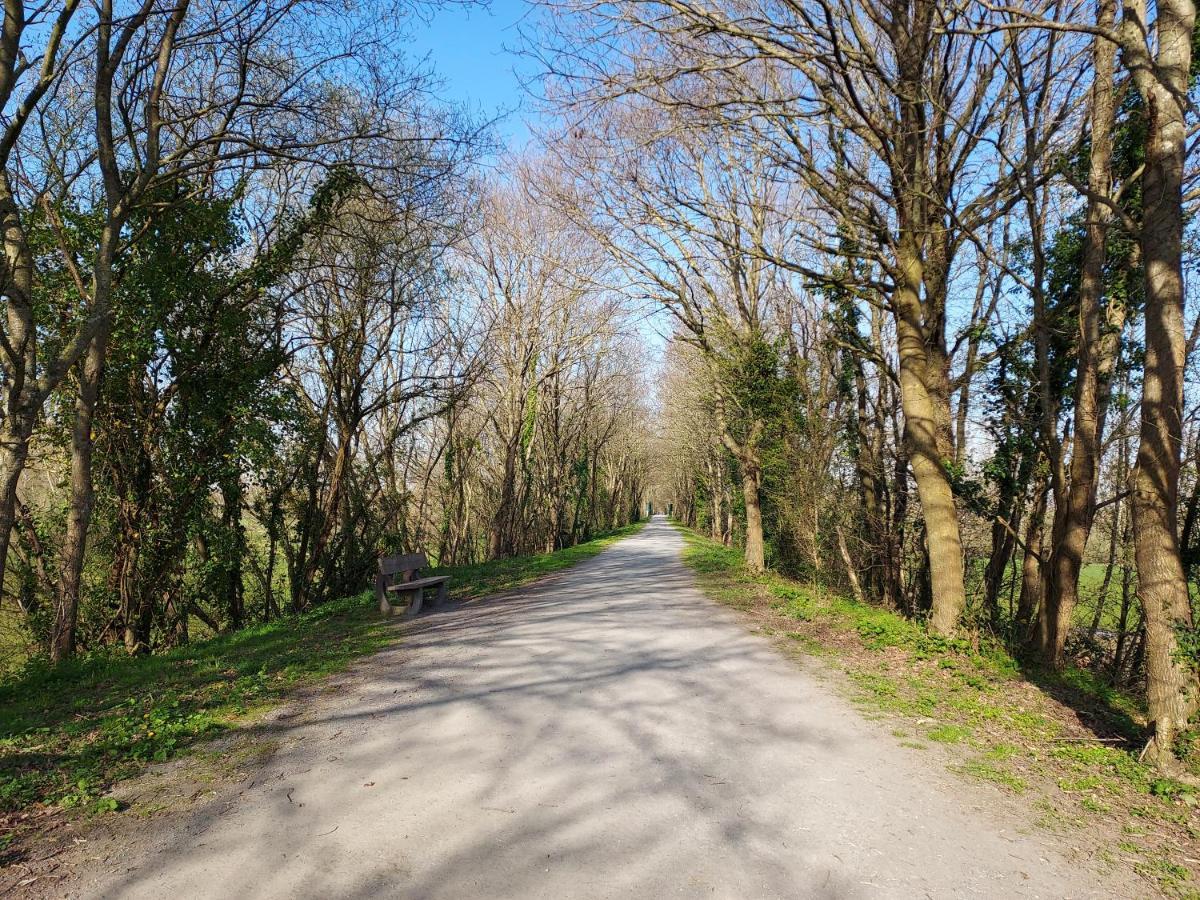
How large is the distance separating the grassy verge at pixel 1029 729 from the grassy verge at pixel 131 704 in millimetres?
5006

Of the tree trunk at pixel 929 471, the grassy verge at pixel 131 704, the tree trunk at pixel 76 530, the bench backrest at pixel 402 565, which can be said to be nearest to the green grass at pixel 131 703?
the grassy verge at pixel 131 704

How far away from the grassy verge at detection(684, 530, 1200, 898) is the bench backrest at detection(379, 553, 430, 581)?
5.81m

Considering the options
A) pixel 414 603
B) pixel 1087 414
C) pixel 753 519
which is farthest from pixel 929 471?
pixel 753 519

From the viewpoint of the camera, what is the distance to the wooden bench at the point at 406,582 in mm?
10195

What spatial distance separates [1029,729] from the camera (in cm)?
494

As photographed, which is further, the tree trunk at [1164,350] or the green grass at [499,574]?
the green grass at [499,574]

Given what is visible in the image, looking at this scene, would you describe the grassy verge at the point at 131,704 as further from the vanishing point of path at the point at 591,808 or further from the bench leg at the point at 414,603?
the vanishing point of path at the point at 591,808

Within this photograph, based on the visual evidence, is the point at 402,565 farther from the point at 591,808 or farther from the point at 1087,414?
the point at 1087,414

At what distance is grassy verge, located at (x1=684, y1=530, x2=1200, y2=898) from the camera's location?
11.3 feet

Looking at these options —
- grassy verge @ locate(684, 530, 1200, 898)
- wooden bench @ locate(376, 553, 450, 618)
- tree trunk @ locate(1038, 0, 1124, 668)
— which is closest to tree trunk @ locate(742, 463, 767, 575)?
grassy verge @ locate(684, 530, 1200, 898)

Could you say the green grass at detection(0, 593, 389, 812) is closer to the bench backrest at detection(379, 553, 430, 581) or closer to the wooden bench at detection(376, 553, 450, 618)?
the wooden bench at detection(376, 553, 450, 618)

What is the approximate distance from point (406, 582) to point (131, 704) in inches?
219

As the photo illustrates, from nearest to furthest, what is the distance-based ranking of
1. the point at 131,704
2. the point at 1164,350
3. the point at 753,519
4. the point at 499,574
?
the point at 1164,350, the point at 131,704, the point at 499,574, the point at 753,519

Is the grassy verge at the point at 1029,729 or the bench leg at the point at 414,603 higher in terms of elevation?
the bench leg at the point at 414,603
